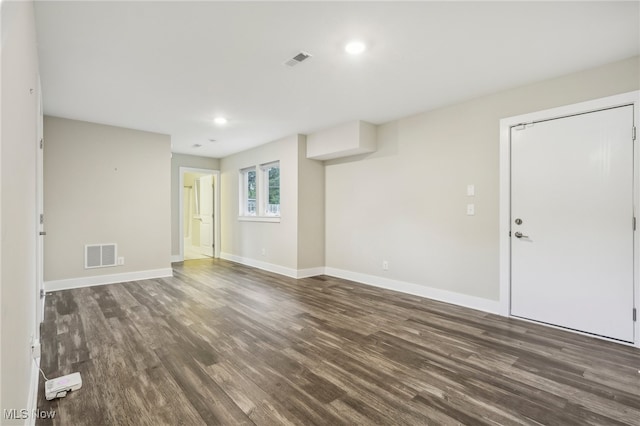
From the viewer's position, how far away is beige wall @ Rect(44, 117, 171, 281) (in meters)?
4.36

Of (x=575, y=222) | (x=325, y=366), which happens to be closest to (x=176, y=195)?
(x=325, y=366)

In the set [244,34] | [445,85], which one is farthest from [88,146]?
[445,85]

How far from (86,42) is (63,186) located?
9.43 ft

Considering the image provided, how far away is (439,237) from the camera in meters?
3.92

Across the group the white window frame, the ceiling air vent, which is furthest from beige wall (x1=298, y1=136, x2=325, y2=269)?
the ceiling air vent

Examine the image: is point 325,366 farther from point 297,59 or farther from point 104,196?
point 104,196

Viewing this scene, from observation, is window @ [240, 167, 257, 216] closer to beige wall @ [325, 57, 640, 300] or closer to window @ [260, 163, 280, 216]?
window @ [260, 163, 280, 216]

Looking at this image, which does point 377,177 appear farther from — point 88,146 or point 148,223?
point 88,146

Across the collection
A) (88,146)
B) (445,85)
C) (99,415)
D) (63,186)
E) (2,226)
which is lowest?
(99,415)

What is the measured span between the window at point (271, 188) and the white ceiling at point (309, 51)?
6.97 feet

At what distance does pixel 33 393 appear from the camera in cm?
182

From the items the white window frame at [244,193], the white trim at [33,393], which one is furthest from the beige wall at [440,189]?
the white trim at [33,393]

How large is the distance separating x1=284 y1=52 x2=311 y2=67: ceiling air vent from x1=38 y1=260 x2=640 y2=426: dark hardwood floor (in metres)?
2.43

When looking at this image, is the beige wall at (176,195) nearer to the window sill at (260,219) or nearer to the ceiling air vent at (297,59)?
the window sill at (260,219)
